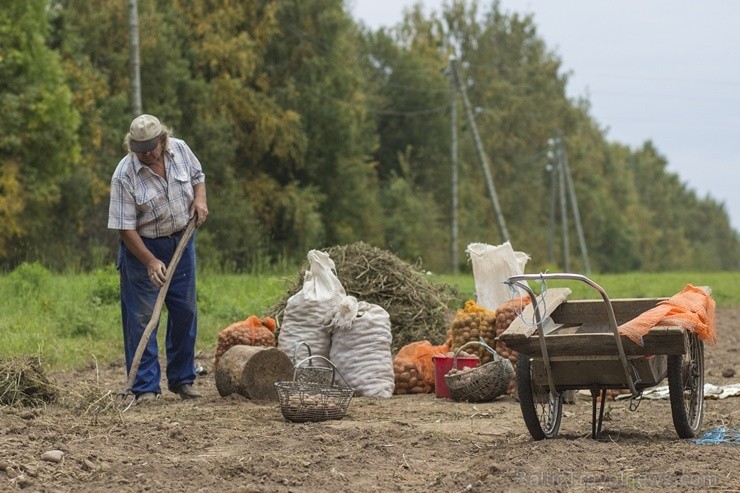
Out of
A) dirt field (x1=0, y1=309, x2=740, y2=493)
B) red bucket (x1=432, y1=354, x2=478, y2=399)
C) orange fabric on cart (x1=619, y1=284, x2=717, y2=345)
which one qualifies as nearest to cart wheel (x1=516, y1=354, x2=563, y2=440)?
dirt field (x1=0, y1=309, x2=740, y2=493)

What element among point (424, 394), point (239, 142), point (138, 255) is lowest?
point (424, 394)

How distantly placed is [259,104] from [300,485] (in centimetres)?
3387

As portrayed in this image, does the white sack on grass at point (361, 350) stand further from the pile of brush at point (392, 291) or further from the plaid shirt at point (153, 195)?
Result: the plaid shirt at point (153, 195)

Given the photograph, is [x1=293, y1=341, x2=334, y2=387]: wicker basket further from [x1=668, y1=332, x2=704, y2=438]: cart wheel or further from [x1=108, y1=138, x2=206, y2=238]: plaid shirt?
[x1=668, y1=332, x2=704, y2=438]: cart wheel

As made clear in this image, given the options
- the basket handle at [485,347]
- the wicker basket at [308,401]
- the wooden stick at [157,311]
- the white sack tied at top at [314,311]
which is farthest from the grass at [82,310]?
the wicker basket at [308,401]

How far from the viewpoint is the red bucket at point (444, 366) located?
9281 mm

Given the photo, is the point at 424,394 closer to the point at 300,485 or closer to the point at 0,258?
the point at 300,485

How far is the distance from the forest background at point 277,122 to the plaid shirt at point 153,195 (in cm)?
1001

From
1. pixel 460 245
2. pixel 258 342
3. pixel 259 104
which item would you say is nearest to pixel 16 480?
pixel 258 342

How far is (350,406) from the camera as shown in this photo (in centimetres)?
875

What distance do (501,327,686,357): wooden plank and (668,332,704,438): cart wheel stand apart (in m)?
0.14

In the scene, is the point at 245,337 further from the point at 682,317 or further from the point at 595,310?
the point at 682,317

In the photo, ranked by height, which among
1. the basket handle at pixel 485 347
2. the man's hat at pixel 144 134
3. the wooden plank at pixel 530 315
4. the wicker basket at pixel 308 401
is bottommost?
the wicker basket at pixel 308 401

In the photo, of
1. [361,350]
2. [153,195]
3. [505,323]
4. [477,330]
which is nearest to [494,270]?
[477,330]
